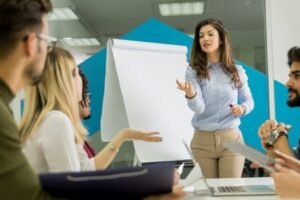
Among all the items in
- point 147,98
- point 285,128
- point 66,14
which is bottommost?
point 285,128

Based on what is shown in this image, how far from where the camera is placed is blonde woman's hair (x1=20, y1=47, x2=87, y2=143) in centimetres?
145

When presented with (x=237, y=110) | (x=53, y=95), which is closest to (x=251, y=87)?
(x=237, y=110)

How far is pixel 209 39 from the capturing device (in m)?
2.82

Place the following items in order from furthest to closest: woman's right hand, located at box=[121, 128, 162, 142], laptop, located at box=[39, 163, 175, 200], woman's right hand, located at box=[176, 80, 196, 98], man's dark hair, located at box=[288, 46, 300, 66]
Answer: woman's right hand, located at box=[176, 80, 196, 98], woman's right hand, located at box=[121, 128, 162, 142], man's dark hair, located at box=[288, 46, 300, 66], laptop, located at box=[39, 163, 175, 200]

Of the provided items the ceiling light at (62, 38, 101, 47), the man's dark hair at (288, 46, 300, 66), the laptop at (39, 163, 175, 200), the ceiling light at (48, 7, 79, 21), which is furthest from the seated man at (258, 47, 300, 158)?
the ceiling light at (48, 7, 79, 21)

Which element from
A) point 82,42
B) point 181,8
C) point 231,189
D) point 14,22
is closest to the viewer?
point 14,22

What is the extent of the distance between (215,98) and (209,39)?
41 cm

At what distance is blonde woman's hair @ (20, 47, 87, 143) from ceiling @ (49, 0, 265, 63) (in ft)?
8.94

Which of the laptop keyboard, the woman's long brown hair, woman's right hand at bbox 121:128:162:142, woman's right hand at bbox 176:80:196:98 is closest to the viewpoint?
the laptop keyboard

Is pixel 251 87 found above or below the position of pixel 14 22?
below

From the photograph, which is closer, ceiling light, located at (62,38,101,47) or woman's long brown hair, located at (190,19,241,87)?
woman's long brown hair, located at (190,19,241,87)

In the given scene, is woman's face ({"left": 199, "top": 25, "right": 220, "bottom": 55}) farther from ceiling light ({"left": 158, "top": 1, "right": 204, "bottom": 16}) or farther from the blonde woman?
ceiling light ({"left": 158, "top": 1, "right": 204, "bottom": 16})

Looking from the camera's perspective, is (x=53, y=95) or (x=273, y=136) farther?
(x=273, y=136)

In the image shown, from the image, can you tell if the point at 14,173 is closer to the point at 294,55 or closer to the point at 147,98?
the point at 294,55
